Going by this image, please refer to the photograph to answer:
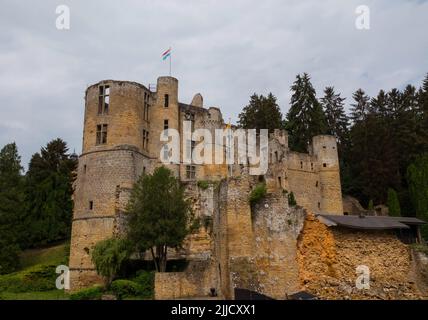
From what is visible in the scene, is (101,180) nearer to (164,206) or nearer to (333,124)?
(164,206)

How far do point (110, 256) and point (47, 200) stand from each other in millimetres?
18317

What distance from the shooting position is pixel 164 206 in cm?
2505

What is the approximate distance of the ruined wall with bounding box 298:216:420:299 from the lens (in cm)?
2170

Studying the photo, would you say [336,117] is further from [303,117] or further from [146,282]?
[146,282]

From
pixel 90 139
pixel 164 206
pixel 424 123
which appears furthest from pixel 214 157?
pixel 424 123

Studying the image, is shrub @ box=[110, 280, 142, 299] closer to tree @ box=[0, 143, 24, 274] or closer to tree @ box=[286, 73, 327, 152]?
tree @ box=[0, 143, 24, 274]

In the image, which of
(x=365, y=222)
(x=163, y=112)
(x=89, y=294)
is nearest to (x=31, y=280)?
(x=89, y=294)

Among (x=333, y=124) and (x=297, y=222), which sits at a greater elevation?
(x=333, y=124)

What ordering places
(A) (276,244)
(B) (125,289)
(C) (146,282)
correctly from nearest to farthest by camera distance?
(A) (276,244) → (B) (125,289) → (C) (146,282)

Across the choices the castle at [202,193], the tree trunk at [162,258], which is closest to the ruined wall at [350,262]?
the castle at [202,193]

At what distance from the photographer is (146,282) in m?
25.6

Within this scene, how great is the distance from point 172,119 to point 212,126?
542 centimetres

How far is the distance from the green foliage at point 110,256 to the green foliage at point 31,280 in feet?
25.6

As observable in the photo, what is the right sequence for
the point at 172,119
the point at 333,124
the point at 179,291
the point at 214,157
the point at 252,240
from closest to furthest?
the point at 252,240
the point at 179,291
the point at 172,119
the point at 214,157
the point at 333,124
